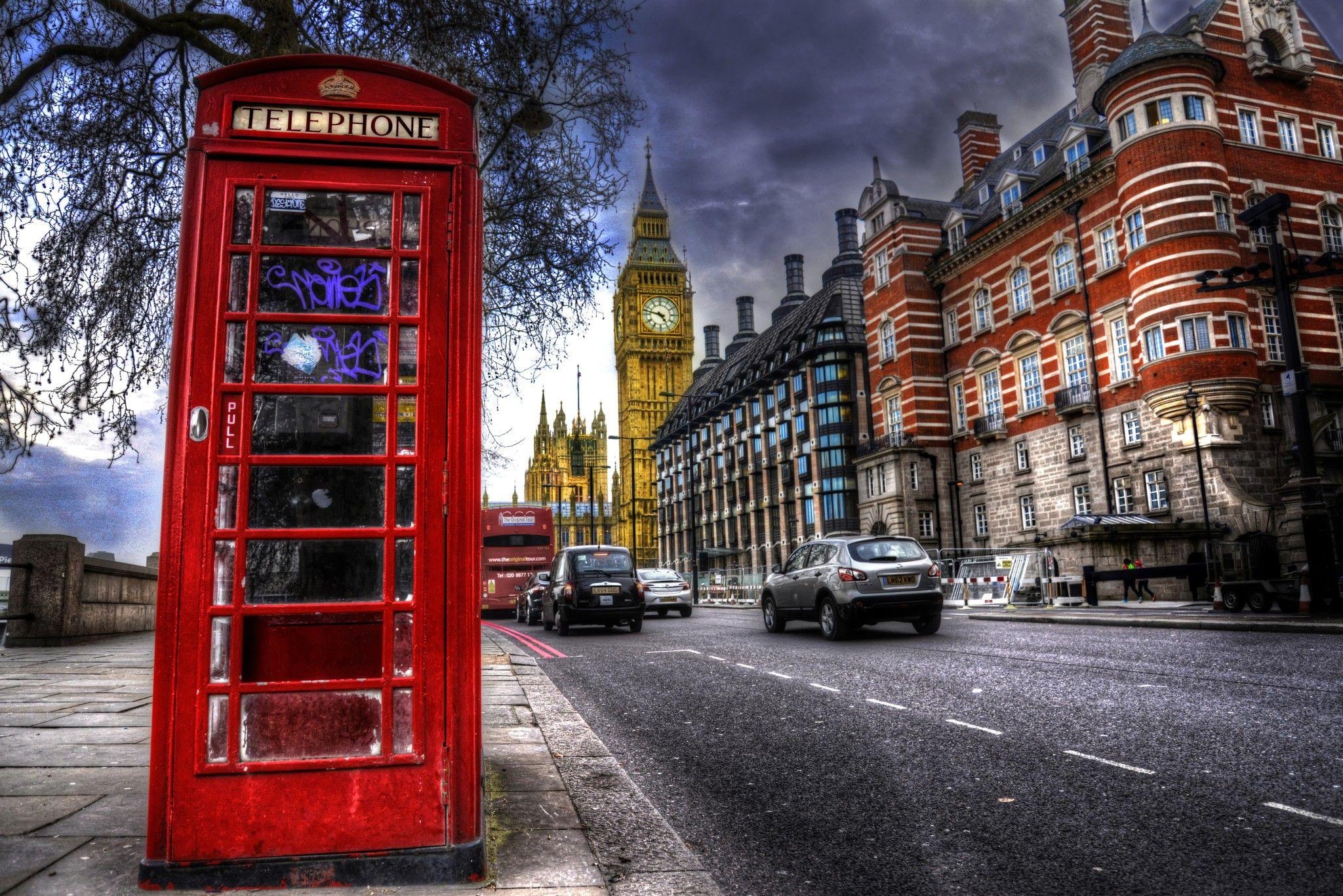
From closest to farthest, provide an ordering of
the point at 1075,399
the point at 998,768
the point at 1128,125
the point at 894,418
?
the point at 998,768
the point at 1128,125
the point at 1075,399
the point at 894,418

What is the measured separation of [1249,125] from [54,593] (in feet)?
117

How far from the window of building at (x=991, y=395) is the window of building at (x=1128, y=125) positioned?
11.1 meters

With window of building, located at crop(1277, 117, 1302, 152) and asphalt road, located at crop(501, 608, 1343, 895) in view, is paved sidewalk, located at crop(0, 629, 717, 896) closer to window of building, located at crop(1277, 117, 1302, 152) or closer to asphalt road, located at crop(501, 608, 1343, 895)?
asphalt road, located at crop(501, 608, 1343, 895)

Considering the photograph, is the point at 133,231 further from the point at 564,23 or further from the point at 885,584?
the point at 885,584

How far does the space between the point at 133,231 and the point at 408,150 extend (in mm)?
6027

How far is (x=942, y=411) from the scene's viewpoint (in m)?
40.8

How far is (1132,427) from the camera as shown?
2934 cm

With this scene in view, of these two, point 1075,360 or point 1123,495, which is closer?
point 1123,495

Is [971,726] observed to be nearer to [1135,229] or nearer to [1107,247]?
[1135,229]

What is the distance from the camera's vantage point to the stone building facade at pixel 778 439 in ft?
178

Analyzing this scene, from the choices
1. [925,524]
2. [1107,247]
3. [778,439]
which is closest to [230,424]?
[1107,247]

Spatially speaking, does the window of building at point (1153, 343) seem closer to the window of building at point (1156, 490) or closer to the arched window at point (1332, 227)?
the window of building at point (1156, 490)

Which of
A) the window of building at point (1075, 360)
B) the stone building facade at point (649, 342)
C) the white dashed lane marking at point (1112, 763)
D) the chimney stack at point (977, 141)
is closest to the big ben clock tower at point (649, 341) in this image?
the stone building facade at point (649, 342)

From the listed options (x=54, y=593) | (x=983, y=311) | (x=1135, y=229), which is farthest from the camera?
(x=983, y=311)
